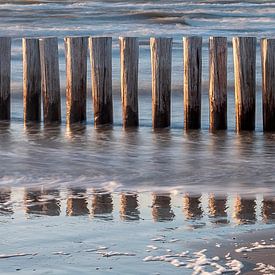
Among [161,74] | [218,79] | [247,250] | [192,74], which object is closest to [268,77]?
[218,79]

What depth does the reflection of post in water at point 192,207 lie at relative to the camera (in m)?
6.80

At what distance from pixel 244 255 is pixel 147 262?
1.76 feet

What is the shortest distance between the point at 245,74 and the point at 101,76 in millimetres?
1551

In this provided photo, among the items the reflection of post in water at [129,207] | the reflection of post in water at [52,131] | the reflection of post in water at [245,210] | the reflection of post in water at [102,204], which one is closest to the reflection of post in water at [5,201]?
the reflection of post in water at [102,204]

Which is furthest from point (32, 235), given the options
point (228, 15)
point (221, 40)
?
point (228, 15)

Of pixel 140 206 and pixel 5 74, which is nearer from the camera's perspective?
pixel 140 206

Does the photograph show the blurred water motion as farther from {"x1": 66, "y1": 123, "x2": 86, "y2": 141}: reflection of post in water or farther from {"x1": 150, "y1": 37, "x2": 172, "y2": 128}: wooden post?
{"x1": 150, "y1": 37, "x2": 172, "y2": 128}: wooden post

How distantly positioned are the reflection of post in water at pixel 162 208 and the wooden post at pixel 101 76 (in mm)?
3592

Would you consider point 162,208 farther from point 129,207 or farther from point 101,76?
point 101,76

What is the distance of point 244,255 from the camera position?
18.6 feet

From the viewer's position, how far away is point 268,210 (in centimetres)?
698

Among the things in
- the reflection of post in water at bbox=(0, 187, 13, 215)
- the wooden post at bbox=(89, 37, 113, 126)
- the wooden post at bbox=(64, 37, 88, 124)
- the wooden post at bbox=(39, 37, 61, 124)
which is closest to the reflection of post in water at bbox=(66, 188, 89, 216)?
the reflection of post in water at bbox=(0, 187, 13, 215)

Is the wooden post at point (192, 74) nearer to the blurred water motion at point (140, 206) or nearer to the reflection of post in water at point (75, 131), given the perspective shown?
the reflection of post in water at point (75, 131)

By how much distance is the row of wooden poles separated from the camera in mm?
10680
